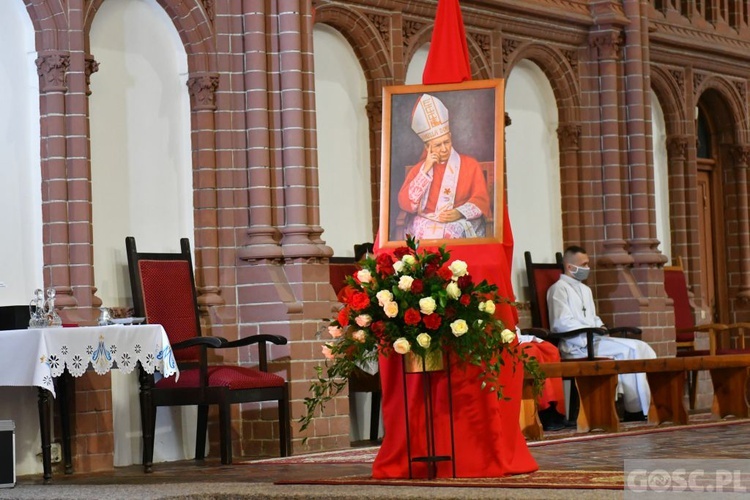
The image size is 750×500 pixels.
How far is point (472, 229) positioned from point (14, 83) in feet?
12.2

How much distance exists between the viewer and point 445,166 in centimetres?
747

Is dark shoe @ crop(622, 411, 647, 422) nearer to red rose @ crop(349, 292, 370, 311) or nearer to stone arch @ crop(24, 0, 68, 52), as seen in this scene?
stone arch @ crop(24, 0, 68, 52)

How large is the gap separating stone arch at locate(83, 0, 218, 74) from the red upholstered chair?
1264mm

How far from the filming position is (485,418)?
23.5 feet

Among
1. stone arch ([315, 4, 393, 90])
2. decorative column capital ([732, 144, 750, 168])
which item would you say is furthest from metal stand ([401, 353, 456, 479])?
decorative column capital ([732, 144, 750, 168])

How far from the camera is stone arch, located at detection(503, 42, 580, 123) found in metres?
13.9

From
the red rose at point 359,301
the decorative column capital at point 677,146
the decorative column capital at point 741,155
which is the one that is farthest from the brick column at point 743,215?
the red rose at point 359,301

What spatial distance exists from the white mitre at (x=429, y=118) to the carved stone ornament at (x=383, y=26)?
15.4 ft

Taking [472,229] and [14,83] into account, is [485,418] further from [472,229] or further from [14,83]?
[14,83]

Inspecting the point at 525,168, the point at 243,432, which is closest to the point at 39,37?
the point at 243,432

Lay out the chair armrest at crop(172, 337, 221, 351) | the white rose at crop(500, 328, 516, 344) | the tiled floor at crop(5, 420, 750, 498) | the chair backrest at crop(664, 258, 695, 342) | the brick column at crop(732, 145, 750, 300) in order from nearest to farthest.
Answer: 1. the white rose at crop(500, 328, 516, 344)
2. the tiled floor at crop(5, 420, 750, 498)
3. the chair armrest at crop(172, 337, 221, 351)
4. the chair backrest at crop(664, 258, 695, 342)
5. the brick column at crop(732, 145, 750, 300)

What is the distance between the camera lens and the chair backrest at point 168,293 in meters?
9.92

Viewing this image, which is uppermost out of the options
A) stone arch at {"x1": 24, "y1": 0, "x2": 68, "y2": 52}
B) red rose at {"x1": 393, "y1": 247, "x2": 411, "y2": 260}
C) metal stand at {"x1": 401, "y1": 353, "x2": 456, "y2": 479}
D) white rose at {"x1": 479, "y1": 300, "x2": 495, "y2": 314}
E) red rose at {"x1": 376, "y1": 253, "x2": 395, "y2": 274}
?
stone arch at {"x1": 24, "y1": 0, "x2": 68, "y2": 52}

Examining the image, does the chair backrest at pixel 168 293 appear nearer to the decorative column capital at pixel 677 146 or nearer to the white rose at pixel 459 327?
the white rose at pixel 459 327
